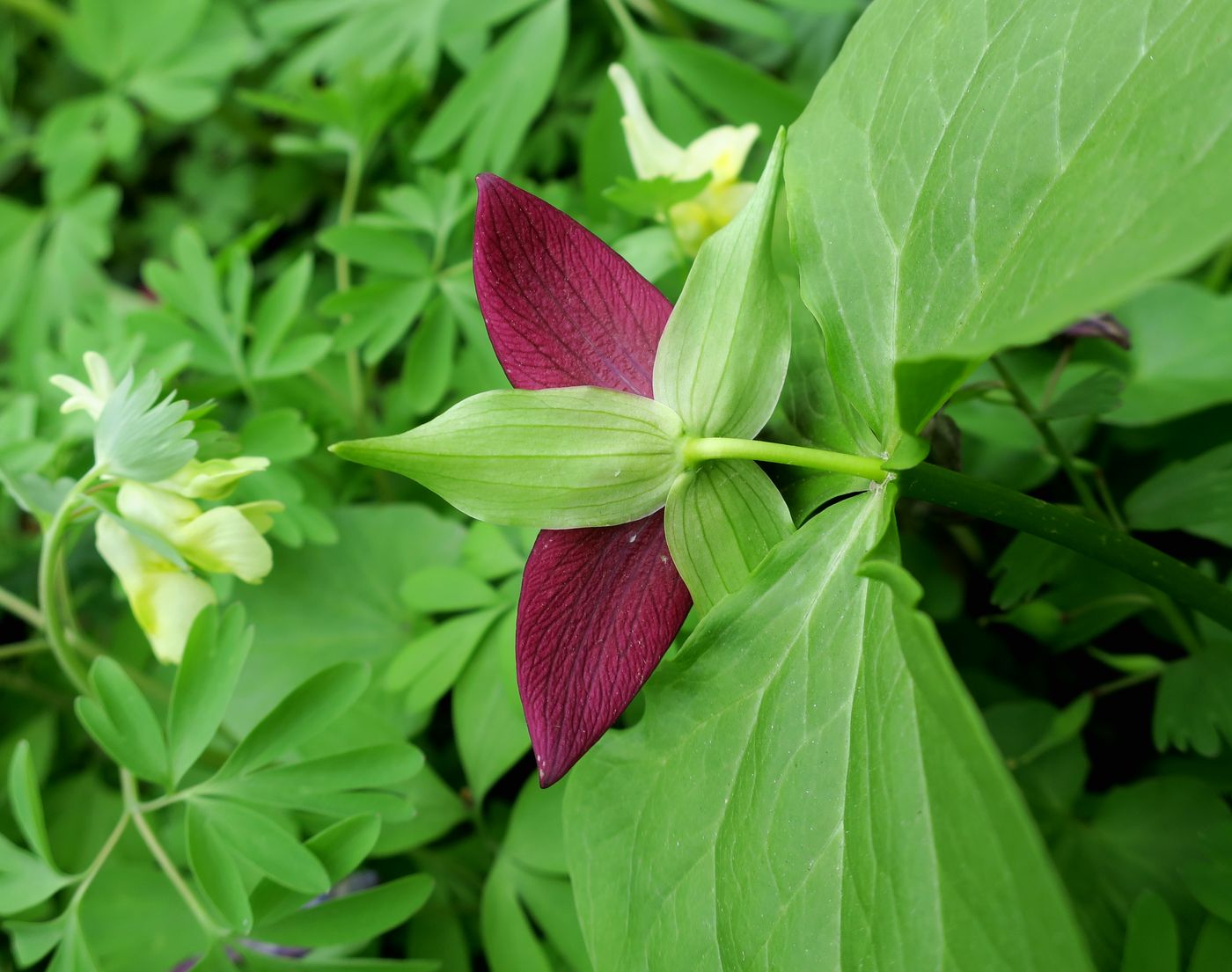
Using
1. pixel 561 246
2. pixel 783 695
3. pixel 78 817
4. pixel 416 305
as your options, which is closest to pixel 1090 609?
pixel 783 695

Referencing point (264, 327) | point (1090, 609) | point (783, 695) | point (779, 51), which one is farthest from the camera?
point (779, 51)

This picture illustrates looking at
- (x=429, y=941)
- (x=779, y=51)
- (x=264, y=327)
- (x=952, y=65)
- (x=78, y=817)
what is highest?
(x=952, y=65)

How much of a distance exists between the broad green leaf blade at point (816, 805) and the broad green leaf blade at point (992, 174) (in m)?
0.09

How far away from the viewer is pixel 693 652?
465 mm

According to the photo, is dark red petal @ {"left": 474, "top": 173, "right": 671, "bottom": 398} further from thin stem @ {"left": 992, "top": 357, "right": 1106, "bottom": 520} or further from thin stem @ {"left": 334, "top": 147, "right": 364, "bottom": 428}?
thin stem @ {"left": 334, "top": 147, "right": 364, "bottom": 428}

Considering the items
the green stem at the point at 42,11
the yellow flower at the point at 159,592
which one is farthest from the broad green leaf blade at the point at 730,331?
the green stem at the point at 42,11

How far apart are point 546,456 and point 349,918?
383 millimetres

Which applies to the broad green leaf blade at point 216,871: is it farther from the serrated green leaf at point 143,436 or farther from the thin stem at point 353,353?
the thin stem at point 353,353

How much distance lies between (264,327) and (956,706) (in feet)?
2.44

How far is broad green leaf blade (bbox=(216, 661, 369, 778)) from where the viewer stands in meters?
0.62

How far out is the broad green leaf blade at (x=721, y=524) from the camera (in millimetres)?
452

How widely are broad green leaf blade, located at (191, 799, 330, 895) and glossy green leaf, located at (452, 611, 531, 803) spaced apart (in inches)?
7.5

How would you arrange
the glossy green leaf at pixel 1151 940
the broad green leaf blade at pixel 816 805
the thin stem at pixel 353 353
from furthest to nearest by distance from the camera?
A: the thin stem at pixel 353 353
the glossy green leaf at pixel 1151 940
the broad green leaf blade at pixel 816 805

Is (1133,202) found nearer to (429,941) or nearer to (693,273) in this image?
(693,273)
